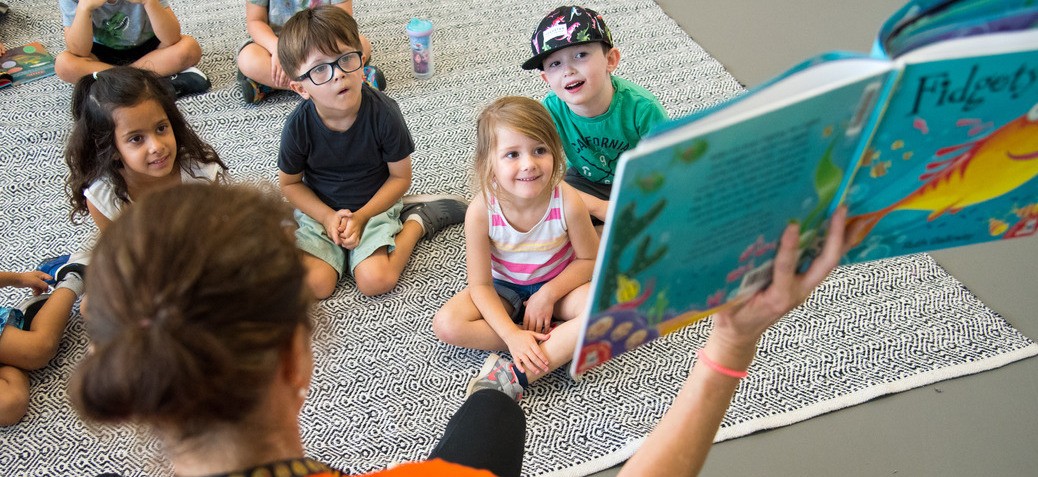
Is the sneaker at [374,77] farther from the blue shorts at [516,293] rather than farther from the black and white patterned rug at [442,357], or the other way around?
the blue shorts at [516,293]

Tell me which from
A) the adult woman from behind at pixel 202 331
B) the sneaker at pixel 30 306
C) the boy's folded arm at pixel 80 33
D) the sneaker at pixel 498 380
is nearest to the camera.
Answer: the adult woman from behind at pixel 202 331

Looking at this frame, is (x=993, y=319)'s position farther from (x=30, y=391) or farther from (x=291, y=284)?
(x=30, y=391)

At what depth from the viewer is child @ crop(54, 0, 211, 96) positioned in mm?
2064

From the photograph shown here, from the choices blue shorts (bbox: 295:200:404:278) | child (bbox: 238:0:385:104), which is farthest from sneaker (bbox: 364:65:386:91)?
blue shorts (bbox: 295:200:404:278)

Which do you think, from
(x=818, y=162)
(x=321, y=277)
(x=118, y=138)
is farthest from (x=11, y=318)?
(x=818, y=162)

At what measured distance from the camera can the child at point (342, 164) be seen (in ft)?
5.00

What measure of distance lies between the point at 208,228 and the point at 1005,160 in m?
0.66

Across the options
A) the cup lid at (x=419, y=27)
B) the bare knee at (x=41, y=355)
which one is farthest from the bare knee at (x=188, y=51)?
the bare knee at (x=41, y=355)

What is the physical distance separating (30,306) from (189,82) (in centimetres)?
81

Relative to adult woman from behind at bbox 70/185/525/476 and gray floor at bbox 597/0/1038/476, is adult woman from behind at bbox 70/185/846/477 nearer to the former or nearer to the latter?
adult woman from behind at bbox 70/185/525/476

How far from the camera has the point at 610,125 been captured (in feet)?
5.12

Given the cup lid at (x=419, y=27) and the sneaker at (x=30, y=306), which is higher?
the cup lid at (x=419, y=27)

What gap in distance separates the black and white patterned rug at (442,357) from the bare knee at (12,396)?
0.06ft

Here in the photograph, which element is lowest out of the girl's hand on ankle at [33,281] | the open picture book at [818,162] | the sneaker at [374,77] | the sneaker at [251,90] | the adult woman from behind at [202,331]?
the girl's hand on ankle at [33,281]
